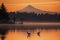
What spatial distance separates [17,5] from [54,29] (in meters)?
0.44

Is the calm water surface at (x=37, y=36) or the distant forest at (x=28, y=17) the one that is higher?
the distant forest at (x=28, y=17)

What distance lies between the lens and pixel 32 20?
1325mm

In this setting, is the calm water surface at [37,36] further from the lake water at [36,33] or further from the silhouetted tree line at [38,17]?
the silhouetted tree line at [38,17]

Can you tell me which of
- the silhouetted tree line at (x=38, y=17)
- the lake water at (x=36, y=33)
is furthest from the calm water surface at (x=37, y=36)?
the silhouetted tree line at (x=38, y=17)

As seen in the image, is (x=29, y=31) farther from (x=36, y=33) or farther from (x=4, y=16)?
(x=4, y=16)

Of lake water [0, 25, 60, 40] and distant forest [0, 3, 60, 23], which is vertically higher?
distant forest [0, 3, 60, 23]

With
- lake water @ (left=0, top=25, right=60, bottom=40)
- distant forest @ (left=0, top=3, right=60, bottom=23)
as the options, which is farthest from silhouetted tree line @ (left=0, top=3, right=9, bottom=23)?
lake water @ (left=0, top=25, right=60, bottom=40)

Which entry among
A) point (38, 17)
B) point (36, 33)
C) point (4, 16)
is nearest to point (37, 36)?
point (36, 33)

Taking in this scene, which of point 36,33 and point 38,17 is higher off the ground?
point 38,17

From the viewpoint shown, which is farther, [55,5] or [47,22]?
[55,5]

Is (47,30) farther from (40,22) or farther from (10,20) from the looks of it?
(10,20)

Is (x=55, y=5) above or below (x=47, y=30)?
above

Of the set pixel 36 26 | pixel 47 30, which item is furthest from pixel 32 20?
pixel 47 30

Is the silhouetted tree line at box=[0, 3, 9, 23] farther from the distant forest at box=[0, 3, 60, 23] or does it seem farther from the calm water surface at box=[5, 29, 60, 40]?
the calm water surface at box=[5, 29, 60, 40]
